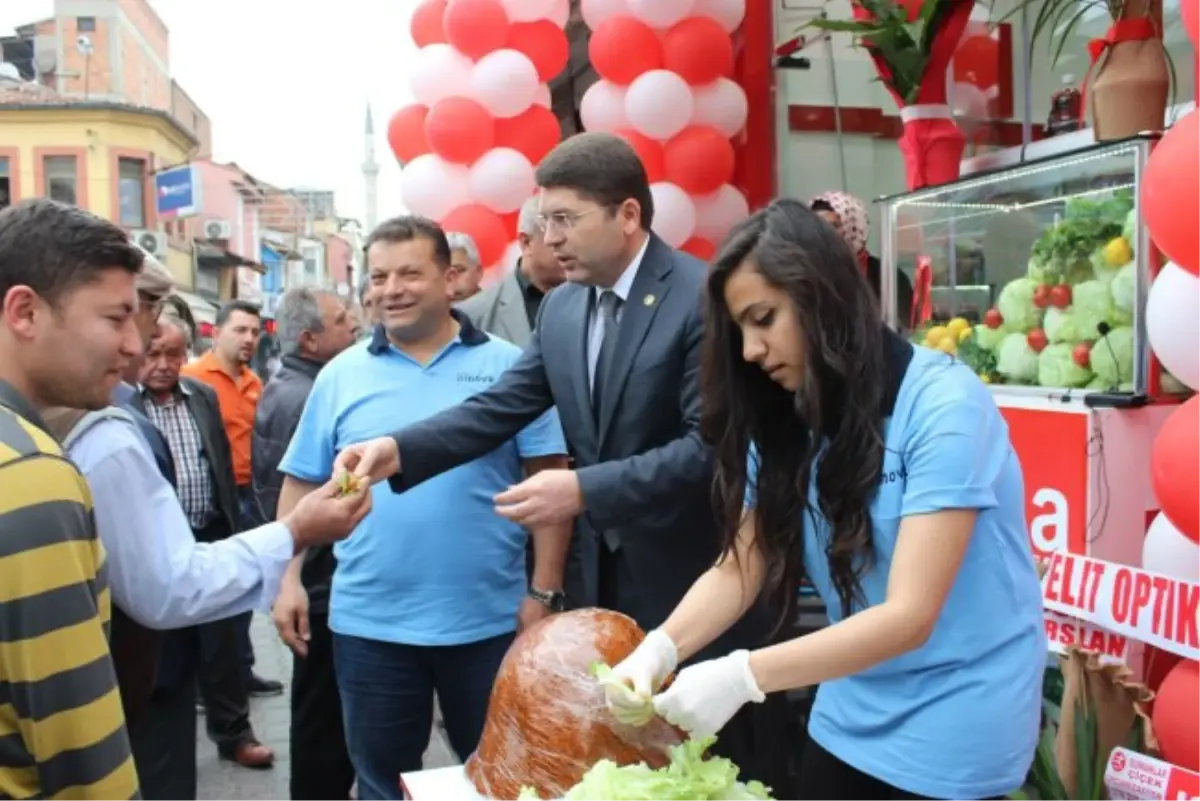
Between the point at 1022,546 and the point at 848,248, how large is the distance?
0.57 meters

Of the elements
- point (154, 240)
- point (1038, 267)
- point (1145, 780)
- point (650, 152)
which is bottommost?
point (1145, 780)

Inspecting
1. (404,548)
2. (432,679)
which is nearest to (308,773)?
(432,679)

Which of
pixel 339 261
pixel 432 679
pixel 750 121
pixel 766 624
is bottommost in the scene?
pixel 432 679

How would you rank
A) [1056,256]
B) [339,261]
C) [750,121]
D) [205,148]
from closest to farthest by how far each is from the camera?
[1056,256] → [750,121] → [205,148] → [339,261]

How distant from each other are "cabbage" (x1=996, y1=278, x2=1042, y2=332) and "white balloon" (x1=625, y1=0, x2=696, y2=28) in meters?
2.76

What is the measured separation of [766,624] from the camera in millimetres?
2621

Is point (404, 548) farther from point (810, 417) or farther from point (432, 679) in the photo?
point (810, 417)

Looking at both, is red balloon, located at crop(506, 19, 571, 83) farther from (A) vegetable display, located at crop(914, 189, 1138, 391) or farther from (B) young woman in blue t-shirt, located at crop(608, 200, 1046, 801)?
(B) young woman in blue t-shirt, located at crop(608, 200, 1046, 801)

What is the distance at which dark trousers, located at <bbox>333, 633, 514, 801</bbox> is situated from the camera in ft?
9.34

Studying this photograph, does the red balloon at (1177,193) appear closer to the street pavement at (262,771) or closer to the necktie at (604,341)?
the necktie at (604,341)

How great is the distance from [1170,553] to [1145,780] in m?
0.60

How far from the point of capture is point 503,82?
588cm

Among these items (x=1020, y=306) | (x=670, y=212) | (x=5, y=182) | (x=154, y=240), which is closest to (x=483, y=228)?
A: (x=670, y=212)

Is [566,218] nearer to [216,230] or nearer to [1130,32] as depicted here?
[1130,32]
